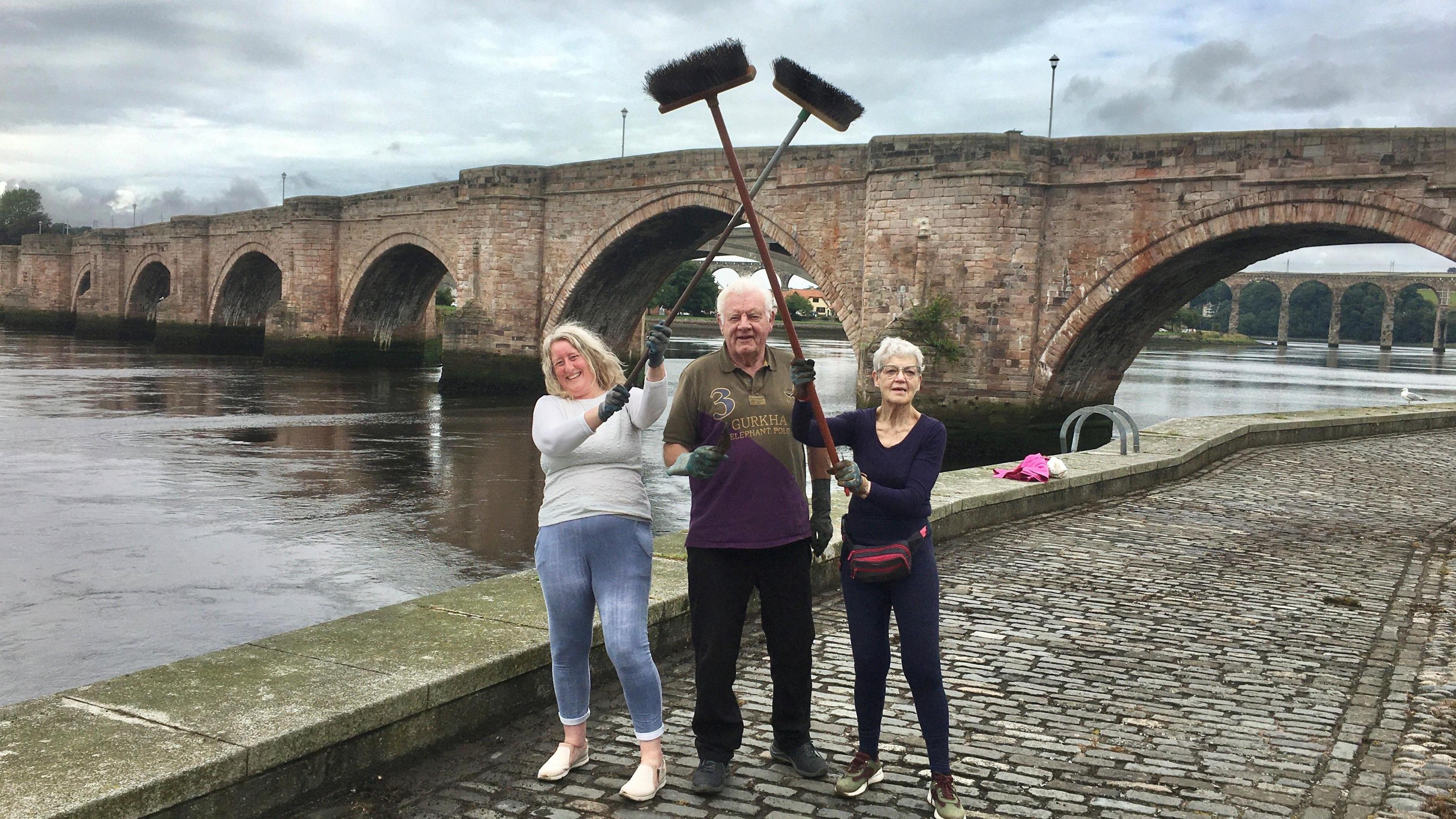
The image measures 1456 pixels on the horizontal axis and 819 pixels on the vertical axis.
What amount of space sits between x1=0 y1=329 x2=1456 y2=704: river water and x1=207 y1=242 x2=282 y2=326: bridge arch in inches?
433

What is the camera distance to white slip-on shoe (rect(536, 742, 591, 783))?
3209 millimetres

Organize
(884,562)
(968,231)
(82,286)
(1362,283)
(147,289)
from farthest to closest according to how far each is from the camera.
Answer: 1. (1362,283)
2. (82,286)
3. (147,289)
4. (968,231)
5. (884,562)

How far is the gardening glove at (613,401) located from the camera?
3027 millimetres

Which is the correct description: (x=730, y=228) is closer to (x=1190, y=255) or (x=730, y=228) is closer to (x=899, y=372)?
(x=899, y=372)

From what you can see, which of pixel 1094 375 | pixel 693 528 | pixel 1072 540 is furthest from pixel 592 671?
pixel 1094 375

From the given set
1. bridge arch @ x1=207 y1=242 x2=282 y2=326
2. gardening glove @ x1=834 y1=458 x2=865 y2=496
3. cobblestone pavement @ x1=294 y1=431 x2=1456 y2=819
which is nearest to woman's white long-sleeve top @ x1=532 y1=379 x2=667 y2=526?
gardening glove @ x1=834 y1=458 x2=865 y2=496

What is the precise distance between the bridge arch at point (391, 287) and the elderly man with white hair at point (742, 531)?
26222mm

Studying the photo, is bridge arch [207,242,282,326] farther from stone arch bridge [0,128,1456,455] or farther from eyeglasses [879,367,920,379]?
eyeglasses [879,367,920,379]

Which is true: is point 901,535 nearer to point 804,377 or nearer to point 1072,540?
point 804,377

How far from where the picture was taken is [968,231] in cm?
1694

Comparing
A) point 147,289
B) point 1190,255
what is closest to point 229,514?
point 1190,255

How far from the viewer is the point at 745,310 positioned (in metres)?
3.23

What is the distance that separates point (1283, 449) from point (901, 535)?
11302 millimetres

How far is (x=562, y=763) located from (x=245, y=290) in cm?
4086
